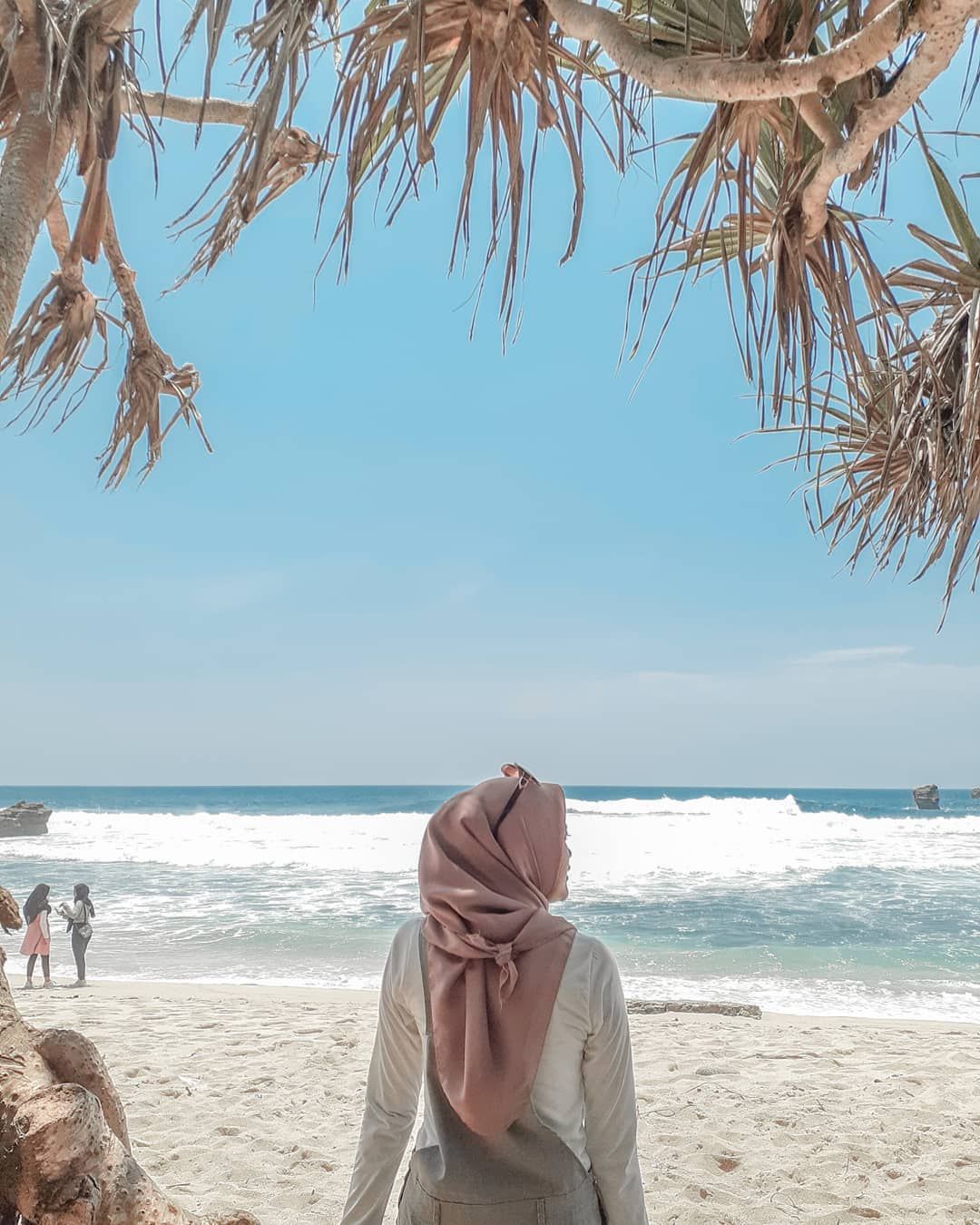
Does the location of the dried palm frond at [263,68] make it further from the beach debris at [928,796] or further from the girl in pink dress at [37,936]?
the beach debris at [928,796]

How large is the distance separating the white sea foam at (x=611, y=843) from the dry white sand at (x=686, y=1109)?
10.3 meters

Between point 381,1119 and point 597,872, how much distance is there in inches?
664

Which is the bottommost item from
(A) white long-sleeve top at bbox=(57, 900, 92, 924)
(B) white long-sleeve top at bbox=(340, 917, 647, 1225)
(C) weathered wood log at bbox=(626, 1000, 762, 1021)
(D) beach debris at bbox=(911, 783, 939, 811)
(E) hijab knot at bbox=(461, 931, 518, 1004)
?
(D) beach debris at bbox=(911, 783, 939, 811)

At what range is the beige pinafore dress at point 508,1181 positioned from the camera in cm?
129

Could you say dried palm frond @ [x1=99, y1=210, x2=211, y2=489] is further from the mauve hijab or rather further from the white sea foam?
the white sea foam

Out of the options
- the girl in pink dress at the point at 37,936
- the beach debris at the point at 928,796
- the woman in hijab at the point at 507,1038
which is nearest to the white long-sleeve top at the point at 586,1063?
the woman in hijab at the point at 507,1038

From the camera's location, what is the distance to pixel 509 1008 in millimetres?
1291

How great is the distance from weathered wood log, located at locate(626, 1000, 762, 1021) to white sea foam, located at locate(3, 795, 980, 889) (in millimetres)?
9039

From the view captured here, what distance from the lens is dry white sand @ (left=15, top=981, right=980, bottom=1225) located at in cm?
313

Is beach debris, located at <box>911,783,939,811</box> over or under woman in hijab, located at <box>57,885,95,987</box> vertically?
under

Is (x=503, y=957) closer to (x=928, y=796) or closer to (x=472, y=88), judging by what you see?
(x=472, y=88)

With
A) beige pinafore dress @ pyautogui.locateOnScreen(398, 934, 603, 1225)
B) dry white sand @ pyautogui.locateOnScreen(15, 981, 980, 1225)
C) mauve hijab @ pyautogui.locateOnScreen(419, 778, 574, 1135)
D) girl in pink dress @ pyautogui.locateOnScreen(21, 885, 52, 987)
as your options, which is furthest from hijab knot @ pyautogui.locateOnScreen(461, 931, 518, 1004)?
girl in pink dress @ pyautogui.locateOnScreen(21, 885, 52, 987)

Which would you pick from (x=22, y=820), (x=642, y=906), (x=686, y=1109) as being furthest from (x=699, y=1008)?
(x=22, y=820)

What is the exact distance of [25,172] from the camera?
2.01 meters
